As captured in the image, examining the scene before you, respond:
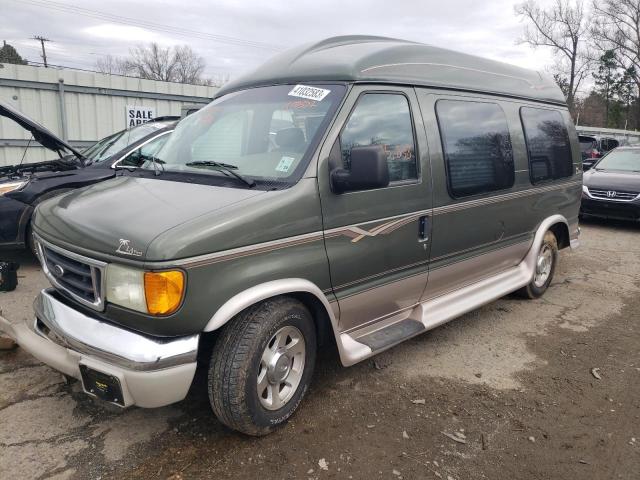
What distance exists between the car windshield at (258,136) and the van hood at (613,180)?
8515 millimetres

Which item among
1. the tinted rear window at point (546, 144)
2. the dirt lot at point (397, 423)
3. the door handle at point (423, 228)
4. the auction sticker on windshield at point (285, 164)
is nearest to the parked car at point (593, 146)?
the tinted rear window at point (546, 144)

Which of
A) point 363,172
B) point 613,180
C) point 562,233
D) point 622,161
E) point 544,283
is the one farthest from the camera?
point 622,161

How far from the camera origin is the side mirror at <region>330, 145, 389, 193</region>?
298 centimetres

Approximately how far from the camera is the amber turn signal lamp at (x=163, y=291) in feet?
8.11

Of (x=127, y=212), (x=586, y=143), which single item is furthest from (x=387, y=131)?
(x=586, y=143)

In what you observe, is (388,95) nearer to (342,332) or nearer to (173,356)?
(342,332)

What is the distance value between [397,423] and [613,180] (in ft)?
29.1

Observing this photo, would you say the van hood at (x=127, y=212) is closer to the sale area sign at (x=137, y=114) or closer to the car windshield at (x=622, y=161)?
the sale area sign at (x=137, y=114)

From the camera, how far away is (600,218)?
10305mm

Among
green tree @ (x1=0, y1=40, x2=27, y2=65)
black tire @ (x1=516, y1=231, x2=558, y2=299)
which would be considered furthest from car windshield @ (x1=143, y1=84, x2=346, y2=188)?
green tree @ (x1=0, y1=40, x2=27, y2=65)

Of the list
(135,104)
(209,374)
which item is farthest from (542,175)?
(135,104)

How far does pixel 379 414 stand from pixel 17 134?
1028 cm

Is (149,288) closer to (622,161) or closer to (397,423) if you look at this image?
(397,423)

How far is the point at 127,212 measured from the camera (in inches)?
109
